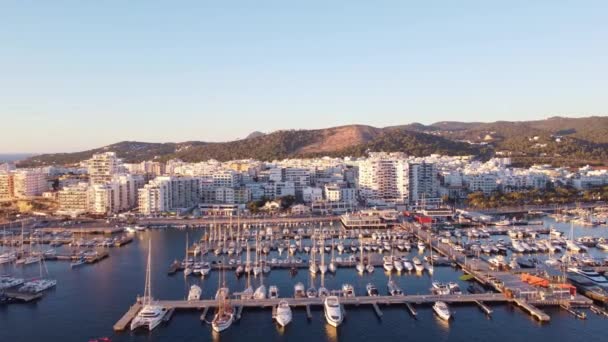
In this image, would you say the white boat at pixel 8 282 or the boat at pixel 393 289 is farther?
the white boat at pixel 8 282

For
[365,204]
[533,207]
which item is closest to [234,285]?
[365,204]

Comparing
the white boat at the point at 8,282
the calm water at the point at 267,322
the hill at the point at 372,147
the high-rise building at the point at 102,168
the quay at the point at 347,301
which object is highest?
the hill at the point at 372,147

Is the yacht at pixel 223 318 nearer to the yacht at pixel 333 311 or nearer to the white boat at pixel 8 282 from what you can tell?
the yacht at pixel 333 311

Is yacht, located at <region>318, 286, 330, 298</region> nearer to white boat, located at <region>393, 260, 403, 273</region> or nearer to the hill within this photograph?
white boat, located at <region>393, 260, 403, 273</region>

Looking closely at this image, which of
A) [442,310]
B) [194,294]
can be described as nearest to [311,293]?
[194,294]

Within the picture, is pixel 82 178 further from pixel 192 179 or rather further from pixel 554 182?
pixel 554 182

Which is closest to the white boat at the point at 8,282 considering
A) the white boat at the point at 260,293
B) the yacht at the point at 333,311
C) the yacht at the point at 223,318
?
the yacht at the point at 223,318

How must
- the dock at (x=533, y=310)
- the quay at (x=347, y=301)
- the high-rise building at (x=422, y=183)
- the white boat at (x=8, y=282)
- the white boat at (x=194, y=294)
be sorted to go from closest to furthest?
1. the dock at (x=533, y=310)
2. the quay at (x=347, y=301)
3. the white boat at (x=194, y=294)
4. the white boat at (x=8, y=282)
5. the high-rise building at (x=422, y=183)

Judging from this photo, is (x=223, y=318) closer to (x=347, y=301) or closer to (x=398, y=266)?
(x=347, y=301)
